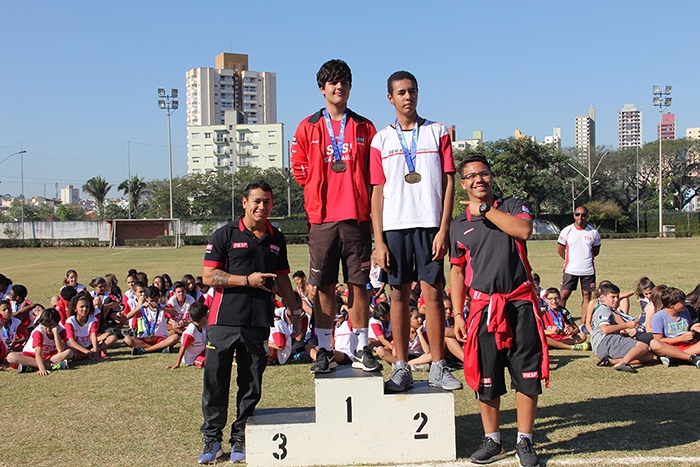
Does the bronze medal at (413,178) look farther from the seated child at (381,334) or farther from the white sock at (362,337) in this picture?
the seated child at (381,334)

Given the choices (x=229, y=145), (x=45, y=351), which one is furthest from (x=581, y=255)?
(x=229, y=145)

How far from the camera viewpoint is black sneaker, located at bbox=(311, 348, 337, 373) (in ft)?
17.5

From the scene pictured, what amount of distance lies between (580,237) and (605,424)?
6.89m

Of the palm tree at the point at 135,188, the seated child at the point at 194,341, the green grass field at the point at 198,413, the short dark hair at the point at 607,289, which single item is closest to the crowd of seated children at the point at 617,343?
the short dark hair at the point at 607,289

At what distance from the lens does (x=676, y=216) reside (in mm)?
68875

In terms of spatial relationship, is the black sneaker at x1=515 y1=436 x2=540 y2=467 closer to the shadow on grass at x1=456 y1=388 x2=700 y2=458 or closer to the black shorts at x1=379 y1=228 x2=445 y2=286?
the shadow on grass at x1=456 y1=388 x2=700 y2=458

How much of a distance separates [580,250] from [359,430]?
835cm

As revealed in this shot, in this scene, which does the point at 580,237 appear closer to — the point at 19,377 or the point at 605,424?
the point at 605,424

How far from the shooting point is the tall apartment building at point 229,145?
12488 cm

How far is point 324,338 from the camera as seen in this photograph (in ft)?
18.6

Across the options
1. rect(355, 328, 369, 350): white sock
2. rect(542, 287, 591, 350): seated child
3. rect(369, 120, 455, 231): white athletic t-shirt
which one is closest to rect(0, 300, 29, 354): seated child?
rect(355, 328, 369, 350): white sock

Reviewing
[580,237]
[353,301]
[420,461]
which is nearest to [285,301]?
[353,301]

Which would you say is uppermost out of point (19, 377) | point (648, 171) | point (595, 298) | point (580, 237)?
point (648, 171)

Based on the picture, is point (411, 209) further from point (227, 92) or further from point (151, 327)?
point (227, 92)
